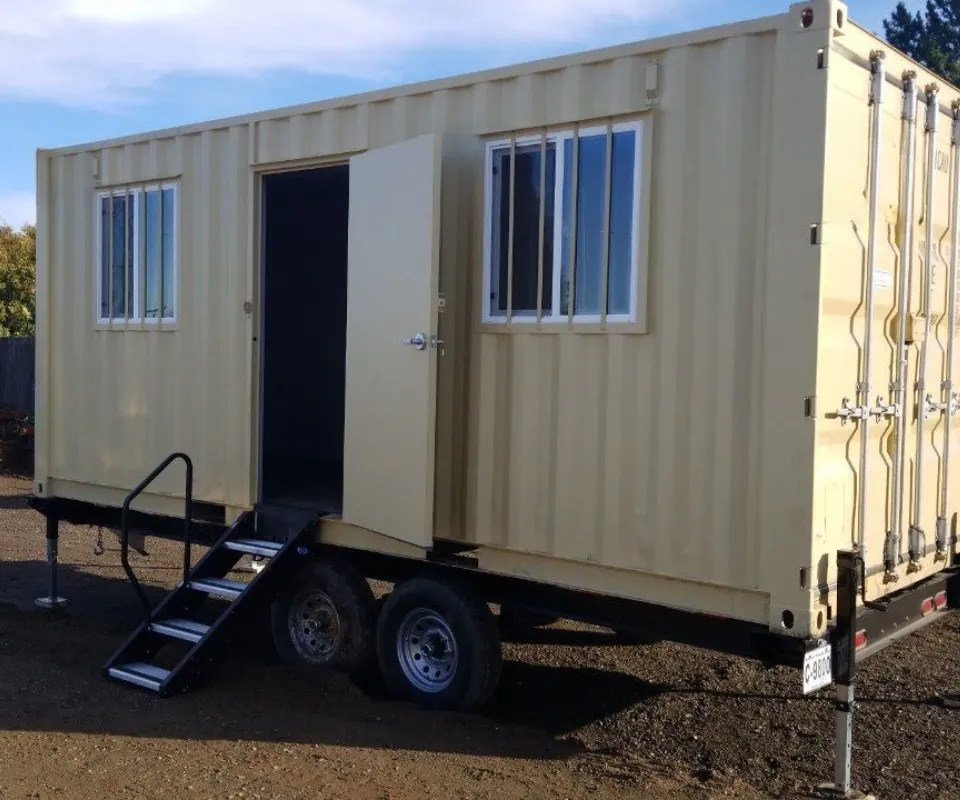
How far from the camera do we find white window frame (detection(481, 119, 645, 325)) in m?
5.19

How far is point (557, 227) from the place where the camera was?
5543 mm

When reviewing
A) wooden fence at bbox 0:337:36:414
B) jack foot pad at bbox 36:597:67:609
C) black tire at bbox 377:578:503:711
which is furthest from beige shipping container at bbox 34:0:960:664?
wooden fence at bbox 0:337:36:414

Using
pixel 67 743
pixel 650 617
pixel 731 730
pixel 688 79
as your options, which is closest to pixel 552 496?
pixel 650 617

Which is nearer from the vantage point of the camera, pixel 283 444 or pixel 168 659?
pixel 168 659

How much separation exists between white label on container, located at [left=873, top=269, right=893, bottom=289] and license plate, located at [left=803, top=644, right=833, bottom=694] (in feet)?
5.32

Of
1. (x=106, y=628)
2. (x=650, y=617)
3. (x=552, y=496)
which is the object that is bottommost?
(x=106, y=628)

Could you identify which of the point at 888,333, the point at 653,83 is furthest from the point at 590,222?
the point at 888,333

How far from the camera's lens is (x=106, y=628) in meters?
7.97

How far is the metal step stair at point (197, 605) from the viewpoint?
246 inches

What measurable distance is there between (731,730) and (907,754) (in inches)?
34.0

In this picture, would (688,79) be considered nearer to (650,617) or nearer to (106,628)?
(650,617)

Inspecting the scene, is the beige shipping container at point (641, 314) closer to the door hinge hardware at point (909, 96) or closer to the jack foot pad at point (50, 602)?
the door hinge hardware at point (909, 96)

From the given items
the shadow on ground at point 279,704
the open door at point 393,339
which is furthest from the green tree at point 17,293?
the open door at point 393,339

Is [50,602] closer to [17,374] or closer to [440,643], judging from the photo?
[440,643]
